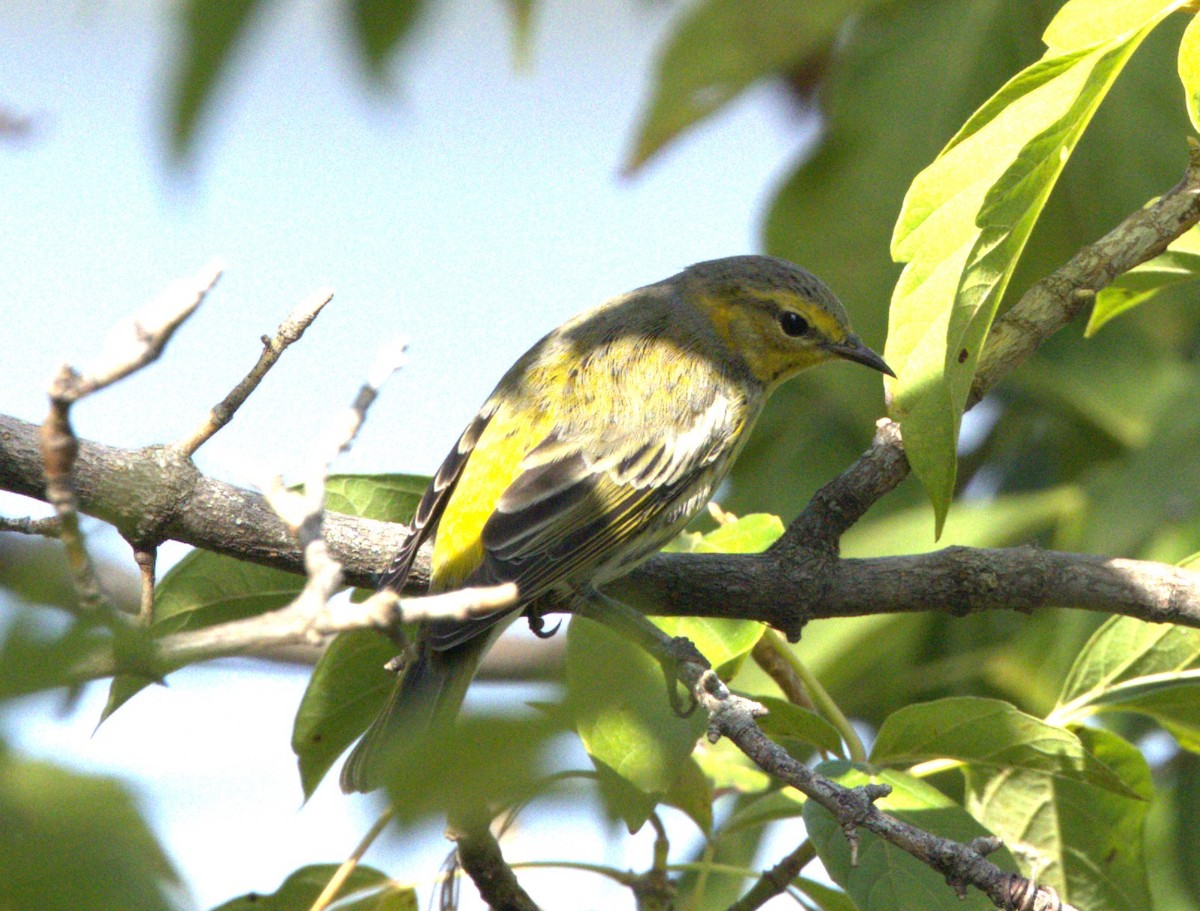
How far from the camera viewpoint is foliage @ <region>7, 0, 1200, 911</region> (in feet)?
3.04

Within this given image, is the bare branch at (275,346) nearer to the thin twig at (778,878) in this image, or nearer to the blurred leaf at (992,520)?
the thin twig at (778,878)

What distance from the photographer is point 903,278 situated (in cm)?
261

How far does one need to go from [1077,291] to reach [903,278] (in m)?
0.59

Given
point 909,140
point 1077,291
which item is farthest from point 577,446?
point 1077,291

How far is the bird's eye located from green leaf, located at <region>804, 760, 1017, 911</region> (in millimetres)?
2457

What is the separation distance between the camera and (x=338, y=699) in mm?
3146

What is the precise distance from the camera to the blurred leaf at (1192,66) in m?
2.29

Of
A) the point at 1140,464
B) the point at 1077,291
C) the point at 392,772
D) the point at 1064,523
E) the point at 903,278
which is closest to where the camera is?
the point at 392,772

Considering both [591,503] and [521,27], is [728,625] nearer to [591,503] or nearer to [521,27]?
[591,503]

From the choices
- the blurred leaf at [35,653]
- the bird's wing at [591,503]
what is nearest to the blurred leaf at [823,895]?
the bird's wing at [591,503]

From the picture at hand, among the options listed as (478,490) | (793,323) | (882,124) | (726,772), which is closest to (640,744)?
(726,772)

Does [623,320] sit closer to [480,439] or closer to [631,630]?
[480,439]

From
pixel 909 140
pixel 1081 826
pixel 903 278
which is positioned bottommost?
pixel 1081 826

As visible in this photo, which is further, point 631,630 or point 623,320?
point 623,320
